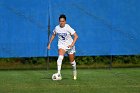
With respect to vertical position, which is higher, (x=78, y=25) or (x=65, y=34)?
(x=78, y=25)

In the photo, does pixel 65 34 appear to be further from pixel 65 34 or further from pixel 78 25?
pixel 78 25

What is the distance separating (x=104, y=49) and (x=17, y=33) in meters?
3.47

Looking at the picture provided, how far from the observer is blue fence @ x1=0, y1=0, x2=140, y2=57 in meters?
18.1

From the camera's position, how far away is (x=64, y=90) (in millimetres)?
10906

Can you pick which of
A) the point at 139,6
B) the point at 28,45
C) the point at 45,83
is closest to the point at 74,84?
the point at 45,83

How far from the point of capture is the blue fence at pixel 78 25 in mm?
18094

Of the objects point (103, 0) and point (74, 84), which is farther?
point (103, 0)

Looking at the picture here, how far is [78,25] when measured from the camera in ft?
60.5

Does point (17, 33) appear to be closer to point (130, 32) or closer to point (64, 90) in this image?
point (130, 32)

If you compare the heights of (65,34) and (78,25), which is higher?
(78,25)

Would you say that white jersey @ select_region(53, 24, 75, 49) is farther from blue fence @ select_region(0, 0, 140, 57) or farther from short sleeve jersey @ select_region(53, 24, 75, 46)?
blue fence @ select_region(0, 0, 140, 57)

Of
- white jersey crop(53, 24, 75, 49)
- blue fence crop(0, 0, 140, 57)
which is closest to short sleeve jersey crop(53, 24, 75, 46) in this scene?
white jersey crop(53, 24, 75, 49)

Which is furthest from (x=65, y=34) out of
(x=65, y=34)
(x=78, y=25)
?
(x=78, y=25)

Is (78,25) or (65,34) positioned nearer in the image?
(65,34)
